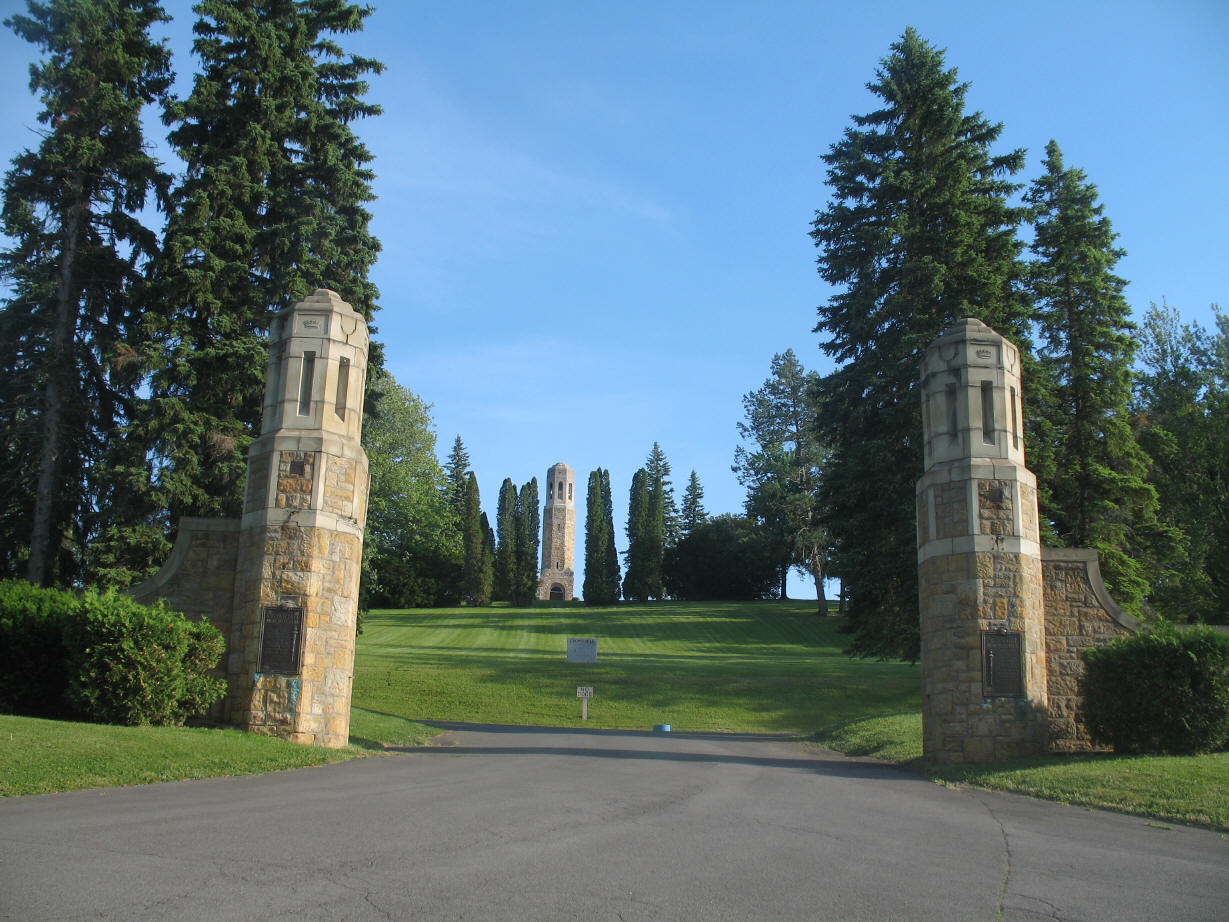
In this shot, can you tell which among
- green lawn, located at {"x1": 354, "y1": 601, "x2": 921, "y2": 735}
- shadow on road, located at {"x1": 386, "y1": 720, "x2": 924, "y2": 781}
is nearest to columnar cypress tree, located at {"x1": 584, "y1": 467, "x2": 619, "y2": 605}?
green lawn, located at {"x1": 354, "y1": 601, "x2": 921, "y2": 735}

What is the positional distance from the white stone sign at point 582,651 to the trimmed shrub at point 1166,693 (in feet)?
68.8

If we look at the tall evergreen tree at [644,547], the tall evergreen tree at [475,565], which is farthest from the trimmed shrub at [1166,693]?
the tall evergreen tree at [644,547]

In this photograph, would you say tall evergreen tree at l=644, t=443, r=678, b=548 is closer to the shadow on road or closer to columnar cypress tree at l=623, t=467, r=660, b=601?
columnar cypress tree at l=623, t=467, r=660, b=601

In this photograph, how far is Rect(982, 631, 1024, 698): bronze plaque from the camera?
13133mm

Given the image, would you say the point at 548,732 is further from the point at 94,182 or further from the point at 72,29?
the point at 72,29

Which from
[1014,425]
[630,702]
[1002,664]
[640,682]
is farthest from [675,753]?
[640,682]

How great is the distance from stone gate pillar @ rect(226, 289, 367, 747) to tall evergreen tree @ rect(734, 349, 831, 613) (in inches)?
1514

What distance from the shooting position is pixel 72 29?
22234 millimetres

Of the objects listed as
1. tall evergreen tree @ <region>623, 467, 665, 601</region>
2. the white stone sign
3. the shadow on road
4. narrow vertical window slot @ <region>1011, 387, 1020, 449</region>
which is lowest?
the shadow on road

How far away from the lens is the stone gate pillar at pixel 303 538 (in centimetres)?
1296

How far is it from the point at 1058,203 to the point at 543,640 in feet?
97.6

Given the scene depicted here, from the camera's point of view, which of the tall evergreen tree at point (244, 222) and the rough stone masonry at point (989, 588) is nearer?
the rough stone masonry at point (989, 588)

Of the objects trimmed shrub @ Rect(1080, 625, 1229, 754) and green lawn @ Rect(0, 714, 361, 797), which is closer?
green lawn @ Rect(0, 714, 361, 797)

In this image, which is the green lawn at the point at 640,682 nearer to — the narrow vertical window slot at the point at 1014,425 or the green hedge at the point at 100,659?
the narrow vertical window slot at the point at 1014,425
